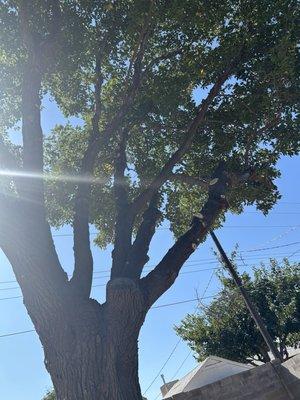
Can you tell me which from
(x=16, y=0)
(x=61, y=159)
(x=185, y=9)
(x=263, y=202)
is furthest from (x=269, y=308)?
(x=16, y=0)

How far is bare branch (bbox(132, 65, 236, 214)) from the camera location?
6.72 m

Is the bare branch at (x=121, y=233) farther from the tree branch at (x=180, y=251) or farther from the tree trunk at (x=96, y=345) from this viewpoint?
the tree trunk at (x=96, y=345)

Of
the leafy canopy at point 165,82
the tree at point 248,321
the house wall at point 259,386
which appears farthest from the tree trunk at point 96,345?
the tree at point 248,321

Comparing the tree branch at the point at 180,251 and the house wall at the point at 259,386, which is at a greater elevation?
the tree branch at the point at 180,251

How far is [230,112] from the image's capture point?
28.0 ft

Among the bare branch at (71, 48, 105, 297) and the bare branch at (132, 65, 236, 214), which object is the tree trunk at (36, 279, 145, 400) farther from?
the bare branch at (132, 65, 236, 214)

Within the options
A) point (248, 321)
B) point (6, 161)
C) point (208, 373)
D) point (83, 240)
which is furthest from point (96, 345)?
point (248, 321)

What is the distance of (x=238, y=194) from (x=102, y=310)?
4.82 m

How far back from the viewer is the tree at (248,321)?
845 inches

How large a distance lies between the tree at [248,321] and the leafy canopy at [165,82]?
1344 centimetres

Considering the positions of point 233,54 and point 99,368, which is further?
point 233,54

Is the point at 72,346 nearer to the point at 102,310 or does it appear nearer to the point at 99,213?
the point at 102,310

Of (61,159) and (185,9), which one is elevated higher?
(61,159)

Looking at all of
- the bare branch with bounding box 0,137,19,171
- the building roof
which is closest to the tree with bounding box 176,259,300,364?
the building roof
